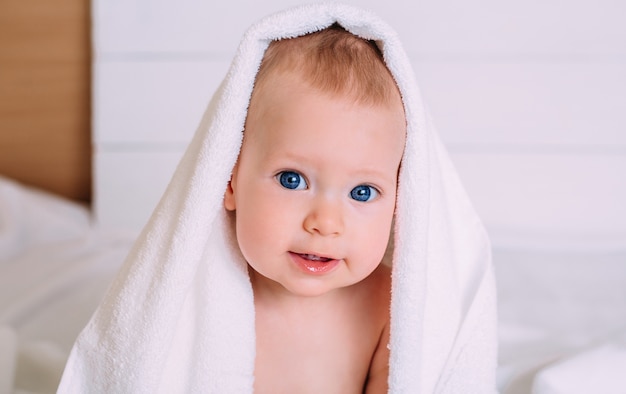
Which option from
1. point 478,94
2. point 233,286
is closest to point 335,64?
point 233,286

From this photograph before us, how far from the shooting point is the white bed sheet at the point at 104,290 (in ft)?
3.74

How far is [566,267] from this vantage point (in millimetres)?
1731

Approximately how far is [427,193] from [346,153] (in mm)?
129

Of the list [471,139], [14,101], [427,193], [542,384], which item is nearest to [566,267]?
[471,139]

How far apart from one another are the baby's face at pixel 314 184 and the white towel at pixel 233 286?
1.1 inches

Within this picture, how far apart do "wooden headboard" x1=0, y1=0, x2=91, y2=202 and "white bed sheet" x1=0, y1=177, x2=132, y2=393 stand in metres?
0.15

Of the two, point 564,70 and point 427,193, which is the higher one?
point 564,70

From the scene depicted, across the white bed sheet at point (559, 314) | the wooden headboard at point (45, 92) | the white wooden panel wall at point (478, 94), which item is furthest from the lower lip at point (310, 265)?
the wooden headboard at point (45, 92)

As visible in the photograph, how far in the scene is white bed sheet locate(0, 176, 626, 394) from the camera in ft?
3.74

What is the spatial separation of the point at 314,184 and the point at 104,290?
0.73 meters

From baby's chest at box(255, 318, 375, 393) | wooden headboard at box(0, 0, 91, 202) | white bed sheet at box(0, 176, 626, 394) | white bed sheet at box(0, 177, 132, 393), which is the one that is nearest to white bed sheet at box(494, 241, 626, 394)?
white bed sheet at box(0, 176, 626, 394)

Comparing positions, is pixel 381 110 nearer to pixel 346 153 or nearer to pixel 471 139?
pixel 346 153

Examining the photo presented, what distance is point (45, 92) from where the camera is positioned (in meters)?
2.08

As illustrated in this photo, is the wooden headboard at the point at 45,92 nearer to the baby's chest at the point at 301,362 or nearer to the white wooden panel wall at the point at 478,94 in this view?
the white wooden panel wall at the point at 478,94
